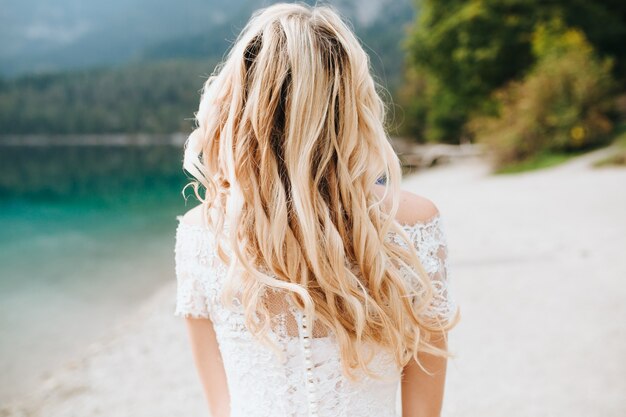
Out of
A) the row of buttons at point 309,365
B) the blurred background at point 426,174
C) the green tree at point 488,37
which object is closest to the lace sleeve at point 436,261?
the row of buttons at point 309,365

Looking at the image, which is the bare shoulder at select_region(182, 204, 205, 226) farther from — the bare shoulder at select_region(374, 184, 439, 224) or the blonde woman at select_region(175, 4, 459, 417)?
the bare shoulder at select_region(374, 184, 439, 224)

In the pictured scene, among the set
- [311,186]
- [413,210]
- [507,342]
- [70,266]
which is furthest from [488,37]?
[311,186]

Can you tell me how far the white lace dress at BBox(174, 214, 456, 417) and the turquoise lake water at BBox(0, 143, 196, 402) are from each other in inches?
248

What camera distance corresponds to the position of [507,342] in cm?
520

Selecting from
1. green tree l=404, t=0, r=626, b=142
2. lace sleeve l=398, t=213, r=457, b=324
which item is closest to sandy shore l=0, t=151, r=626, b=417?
lace sleeve l=398, t=213, r=457, b=324

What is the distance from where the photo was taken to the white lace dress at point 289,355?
1295 millimetres

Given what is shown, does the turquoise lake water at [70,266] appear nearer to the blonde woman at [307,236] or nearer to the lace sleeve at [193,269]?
the lace sleeve at [193,269]

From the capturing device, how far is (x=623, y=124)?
19.4 meters

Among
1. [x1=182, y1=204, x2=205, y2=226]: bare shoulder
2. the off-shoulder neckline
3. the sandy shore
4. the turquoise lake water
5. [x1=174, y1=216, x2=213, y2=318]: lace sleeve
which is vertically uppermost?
[x1=182, y1=204, x2=205, y2=226]: bare shoulder

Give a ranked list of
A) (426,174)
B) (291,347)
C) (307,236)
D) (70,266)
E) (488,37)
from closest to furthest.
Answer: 1. (307,236)
2. (291,347)
3. (70,266)
4. (488,37)
5. (426,174)

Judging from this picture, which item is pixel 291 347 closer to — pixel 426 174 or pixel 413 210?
pixel 413 210

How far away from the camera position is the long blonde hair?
118 cm

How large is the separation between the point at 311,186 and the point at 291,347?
1.37 ft

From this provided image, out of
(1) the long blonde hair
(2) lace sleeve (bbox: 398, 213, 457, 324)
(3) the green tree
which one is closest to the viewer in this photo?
(1) the long blonde hair
